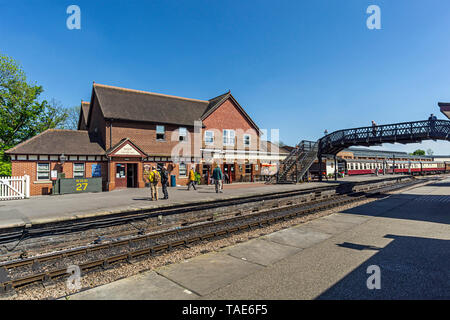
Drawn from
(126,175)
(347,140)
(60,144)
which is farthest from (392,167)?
(60,144)

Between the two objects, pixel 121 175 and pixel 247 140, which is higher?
pixel 247 140

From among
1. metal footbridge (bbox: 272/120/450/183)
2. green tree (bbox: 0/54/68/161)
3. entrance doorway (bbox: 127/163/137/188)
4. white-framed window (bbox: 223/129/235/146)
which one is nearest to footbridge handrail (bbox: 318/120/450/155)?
metal footbridge (bbox: 272/120/450/183)

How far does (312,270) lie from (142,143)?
19493 mm

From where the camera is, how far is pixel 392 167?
44531 mm

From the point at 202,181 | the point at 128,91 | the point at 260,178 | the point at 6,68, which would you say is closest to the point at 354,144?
the point at 260,178

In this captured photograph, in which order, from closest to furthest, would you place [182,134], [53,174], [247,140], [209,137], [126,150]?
[53,174] < [126,150] < [182,134] < [209,137] < [247,140]

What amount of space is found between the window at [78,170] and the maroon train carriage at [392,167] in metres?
34.4

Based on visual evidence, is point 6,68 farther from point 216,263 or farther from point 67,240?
point 216,263

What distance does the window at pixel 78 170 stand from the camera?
60.6ft

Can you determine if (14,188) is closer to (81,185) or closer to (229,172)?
(81,185)

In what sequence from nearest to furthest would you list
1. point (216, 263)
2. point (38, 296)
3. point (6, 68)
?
point (38, 296), point (216, 263), point (6, 68)

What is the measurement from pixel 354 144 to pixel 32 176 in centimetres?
2801

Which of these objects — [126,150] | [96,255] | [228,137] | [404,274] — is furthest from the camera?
[228,137]

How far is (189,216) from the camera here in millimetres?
11438
